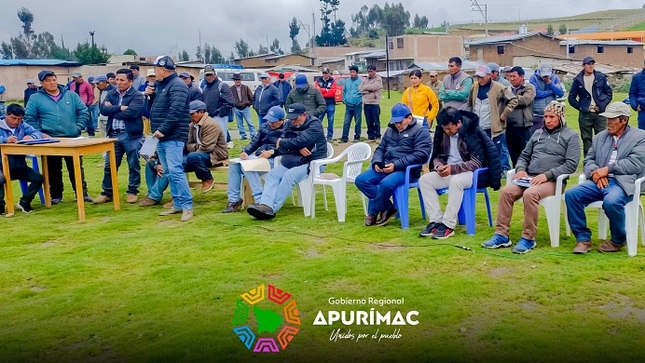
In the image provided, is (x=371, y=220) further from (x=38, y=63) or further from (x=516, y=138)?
(x=38, y=63)

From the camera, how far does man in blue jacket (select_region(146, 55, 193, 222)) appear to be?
862 cm

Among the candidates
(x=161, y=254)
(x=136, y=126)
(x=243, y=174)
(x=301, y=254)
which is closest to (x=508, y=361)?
(x=301, y=254)

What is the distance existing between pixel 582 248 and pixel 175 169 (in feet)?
15.1

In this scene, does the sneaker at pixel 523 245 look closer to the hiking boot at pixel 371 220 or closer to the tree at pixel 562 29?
the hiking boot at pixel 371 220

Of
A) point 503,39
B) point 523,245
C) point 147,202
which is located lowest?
point 523,245

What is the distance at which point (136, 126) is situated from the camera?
393 inches

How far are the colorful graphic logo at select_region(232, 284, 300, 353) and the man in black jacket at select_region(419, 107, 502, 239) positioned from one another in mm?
2158

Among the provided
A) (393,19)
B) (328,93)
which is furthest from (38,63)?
(328,93)

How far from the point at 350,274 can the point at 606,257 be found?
6.86ft

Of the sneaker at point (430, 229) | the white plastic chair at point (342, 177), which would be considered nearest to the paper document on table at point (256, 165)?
the white plastic chair at point (342, 177)

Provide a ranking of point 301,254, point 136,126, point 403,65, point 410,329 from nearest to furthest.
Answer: point 410,329 → point 301,254 → point 136,126 → point 403,65

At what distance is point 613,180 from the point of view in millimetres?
6516

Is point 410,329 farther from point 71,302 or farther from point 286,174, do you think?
point 286,174

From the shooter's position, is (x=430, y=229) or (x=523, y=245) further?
(x=430, y=229)
